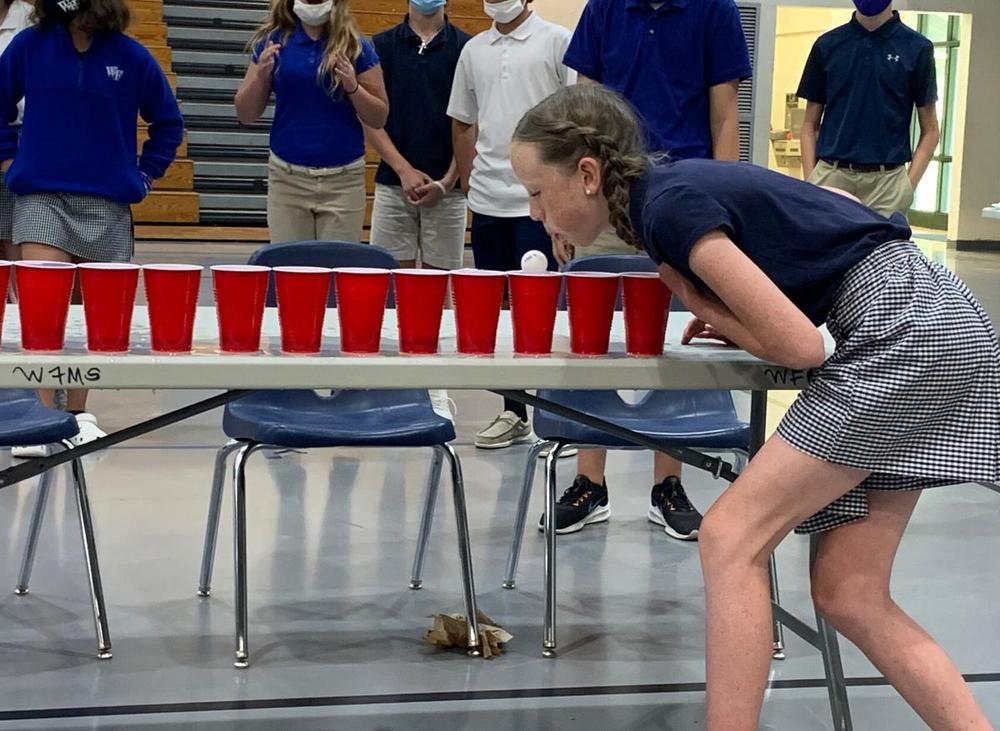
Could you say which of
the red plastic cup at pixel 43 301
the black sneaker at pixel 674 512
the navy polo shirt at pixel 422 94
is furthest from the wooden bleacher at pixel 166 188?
the red plastic cup at pixel 43 301

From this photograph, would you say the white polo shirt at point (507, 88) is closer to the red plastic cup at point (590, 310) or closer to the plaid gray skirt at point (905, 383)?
the red plastic cup at point (590, 310)

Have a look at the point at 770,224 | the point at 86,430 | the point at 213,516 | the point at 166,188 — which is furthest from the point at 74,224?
the point at 166,188

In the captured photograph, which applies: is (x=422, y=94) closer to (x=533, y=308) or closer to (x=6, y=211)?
(x=6, y=211)

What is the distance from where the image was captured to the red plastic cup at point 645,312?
79.2 inches

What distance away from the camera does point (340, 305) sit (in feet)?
6.46

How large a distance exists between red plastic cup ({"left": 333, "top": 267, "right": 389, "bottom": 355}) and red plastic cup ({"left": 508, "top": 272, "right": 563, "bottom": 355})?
0.20 m

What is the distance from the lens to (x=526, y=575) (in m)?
3.25

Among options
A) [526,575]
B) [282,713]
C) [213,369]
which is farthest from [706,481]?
[213,369]

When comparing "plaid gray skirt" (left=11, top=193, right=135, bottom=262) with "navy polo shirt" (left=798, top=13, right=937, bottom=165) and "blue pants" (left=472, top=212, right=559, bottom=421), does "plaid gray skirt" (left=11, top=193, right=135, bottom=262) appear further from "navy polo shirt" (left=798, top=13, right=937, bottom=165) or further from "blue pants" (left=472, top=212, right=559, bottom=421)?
"navy polo shirt" (left=798, top=13, right=937, bottom=165)

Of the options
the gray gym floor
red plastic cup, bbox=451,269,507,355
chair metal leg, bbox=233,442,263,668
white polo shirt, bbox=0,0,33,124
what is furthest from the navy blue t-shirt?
white polo shirt, bbox=0,0,33,124

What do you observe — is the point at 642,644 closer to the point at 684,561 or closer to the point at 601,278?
the point at 684,561

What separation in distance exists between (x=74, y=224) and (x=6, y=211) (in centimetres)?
47

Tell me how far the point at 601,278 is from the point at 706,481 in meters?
2.26

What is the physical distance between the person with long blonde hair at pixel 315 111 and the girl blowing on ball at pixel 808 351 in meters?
2.16
